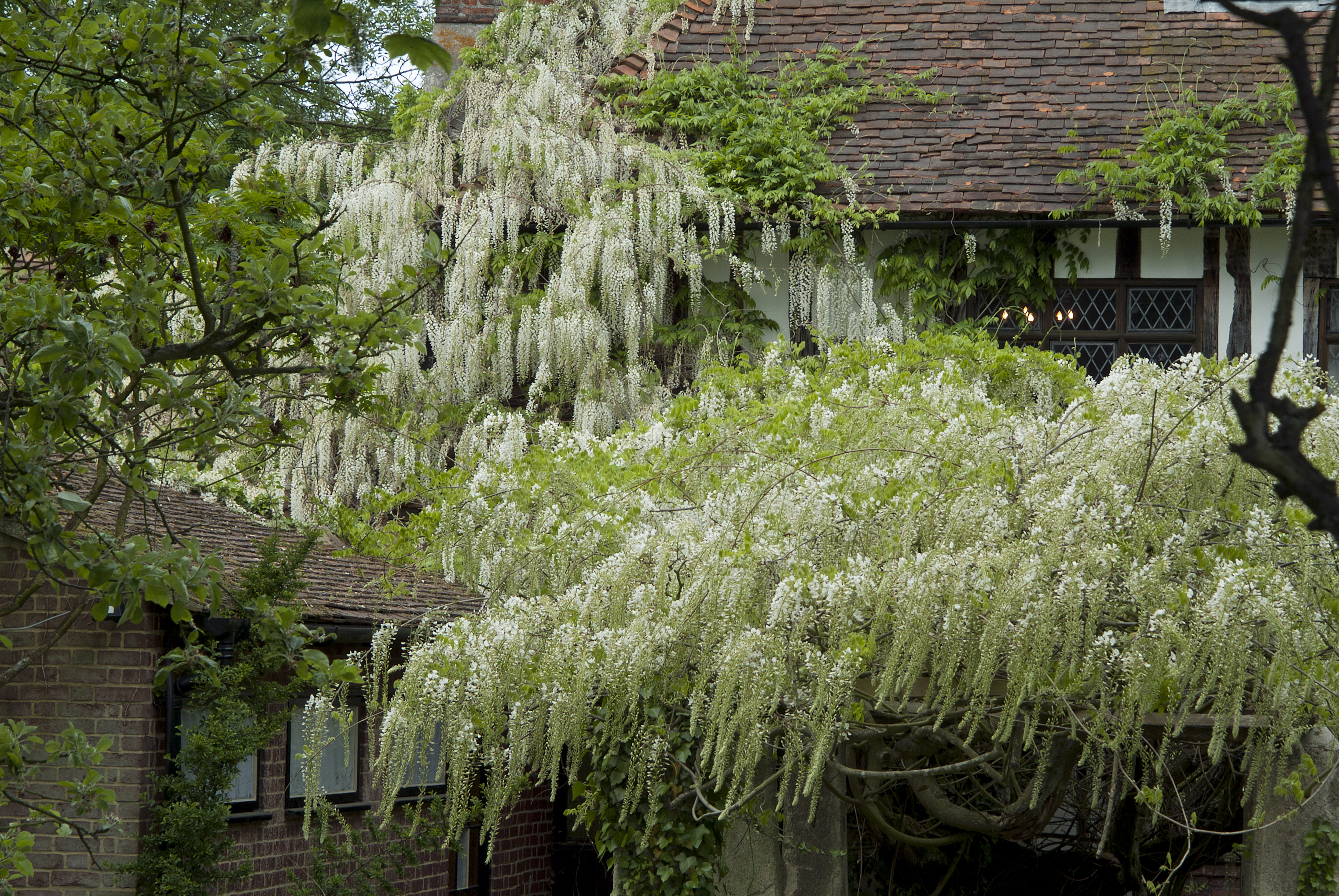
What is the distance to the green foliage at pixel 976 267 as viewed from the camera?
9430 millimetres

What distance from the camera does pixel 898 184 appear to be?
9.70 meters

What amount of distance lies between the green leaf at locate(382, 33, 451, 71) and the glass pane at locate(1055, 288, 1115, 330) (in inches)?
323

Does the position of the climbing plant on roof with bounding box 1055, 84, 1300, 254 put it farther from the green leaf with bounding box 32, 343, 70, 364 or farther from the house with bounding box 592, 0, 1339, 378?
the green leaf with bounding box 32, 343, 70, 364

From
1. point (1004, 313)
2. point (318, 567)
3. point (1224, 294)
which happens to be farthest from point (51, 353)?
point (1224, 294)

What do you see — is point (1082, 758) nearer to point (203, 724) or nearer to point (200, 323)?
point (203, 724)

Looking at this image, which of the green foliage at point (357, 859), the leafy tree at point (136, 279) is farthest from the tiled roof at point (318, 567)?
the leafy tree at point (136, 279)

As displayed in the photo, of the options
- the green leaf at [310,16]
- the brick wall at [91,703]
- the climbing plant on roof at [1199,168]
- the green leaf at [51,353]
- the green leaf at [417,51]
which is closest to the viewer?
the green leaf at [417,51]

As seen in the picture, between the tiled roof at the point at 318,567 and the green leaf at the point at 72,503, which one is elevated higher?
the green leaf at the point at 72,503

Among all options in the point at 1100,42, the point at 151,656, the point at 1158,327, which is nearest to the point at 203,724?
the point at 151,656

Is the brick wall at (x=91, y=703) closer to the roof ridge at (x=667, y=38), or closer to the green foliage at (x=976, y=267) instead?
the green foliage at (x=976, y=267)

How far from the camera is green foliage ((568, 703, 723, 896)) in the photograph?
5.66 meters

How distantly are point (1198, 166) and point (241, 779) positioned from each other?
24.5 feet

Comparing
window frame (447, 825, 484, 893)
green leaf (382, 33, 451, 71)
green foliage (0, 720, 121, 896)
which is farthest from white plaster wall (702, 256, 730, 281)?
green leaf (382, 33, 451, 71)

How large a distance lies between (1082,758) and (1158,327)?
17.5ft
